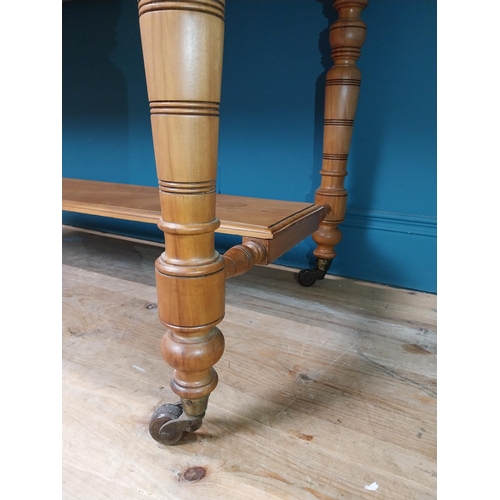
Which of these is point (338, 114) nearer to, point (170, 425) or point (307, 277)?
point (307, 277)

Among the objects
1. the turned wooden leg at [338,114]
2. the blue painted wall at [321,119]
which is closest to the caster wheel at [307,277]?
the turned wooden leg at [338,114]

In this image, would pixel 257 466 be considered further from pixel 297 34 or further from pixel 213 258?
pixel 297 34

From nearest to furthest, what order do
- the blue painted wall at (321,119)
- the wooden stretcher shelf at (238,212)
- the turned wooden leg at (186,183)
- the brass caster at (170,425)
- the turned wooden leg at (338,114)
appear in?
the turned wooden leg at (186,183) → the brass caster at (170,425) → the wooden stretcher shelf at (238,212) → the turned wooden leg at (338,114) → the blue painted wall at (321,119)

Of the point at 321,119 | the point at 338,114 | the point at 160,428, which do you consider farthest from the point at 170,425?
the point at 321,119

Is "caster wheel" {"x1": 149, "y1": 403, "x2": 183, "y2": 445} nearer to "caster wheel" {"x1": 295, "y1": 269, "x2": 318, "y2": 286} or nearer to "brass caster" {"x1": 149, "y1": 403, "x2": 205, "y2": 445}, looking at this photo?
"brass caster" {"x1": 149, "y1": 403, "x2": 205, "y2": 445}

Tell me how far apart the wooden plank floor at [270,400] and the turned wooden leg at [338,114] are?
5.6 inches

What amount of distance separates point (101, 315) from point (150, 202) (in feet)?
0.88

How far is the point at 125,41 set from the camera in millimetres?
A: 1417

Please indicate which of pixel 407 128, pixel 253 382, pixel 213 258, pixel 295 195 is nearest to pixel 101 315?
pixel 253 382

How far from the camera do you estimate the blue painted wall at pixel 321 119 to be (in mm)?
1021

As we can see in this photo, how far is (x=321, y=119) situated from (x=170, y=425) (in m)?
0.88

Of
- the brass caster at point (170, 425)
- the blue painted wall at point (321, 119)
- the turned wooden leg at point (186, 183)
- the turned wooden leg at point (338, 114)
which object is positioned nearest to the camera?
the turned wooden leg at point (186, 183)

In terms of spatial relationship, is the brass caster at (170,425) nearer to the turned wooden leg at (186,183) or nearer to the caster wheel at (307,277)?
the turned wooden leg at (186,183)

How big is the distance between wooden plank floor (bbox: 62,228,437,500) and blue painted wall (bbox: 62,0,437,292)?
0.16m
